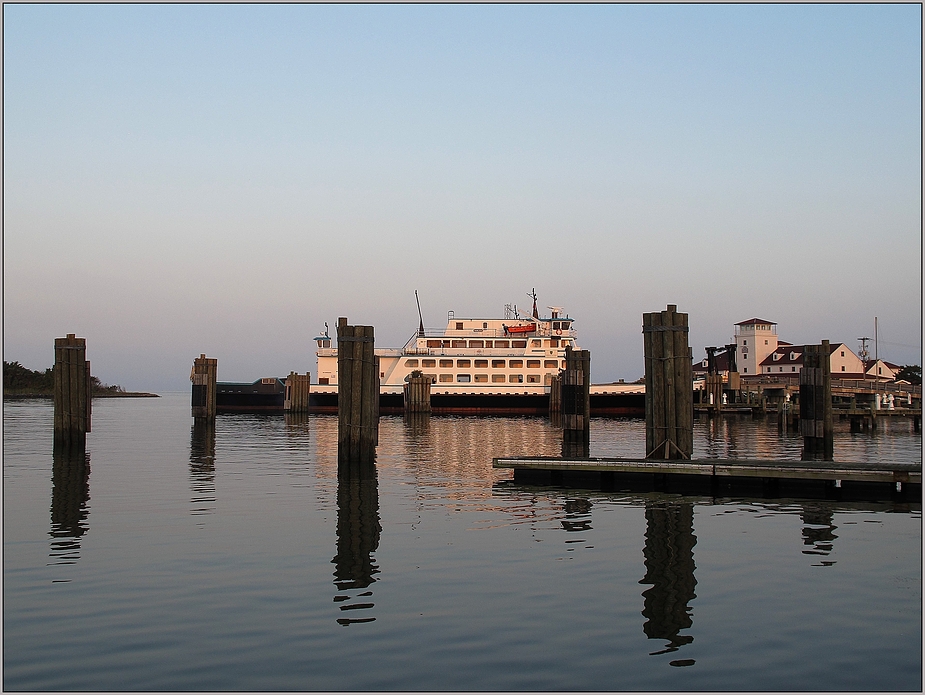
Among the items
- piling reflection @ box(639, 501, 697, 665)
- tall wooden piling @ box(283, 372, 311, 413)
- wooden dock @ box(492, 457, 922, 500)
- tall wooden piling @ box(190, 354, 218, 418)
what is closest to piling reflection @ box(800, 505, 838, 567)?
wooden dock @ box(492, 457, 922, 500)

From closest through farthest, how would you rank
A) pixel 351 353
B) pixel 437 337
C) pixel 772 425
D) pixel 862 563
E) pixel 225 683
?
pixel 225 683
pixel 862 563
pixel 351 353
pixel 772 425
pixel 437 337

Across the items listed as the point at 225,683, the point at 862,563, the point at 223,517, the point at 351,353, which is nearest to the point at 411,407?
the point at 351,353

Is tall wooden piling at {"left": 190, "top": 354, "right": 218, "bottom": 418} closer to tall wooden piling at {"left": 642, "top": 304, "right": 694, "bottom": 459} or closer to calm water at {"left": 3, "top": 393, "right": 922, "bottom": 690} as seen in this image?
calm water at {"left": 3, "top": 393, "right": 922, "bottom": 690}

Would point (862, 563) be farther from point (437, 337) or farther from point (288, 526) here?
point (437, 337)

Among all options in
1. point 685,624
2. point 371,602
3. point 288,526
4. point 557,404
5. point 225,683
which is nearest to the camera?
point 225,683

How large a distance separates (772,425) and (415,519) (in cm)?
3568

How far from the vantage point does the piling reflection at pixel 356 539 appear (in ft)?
30.8

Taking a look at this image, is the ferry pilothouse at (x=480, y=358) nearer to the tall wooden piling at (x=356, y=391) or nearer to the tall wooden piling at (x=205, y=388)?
the tall wooden piling at (x=205, y=388)

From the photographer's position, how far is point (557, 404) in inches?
2169

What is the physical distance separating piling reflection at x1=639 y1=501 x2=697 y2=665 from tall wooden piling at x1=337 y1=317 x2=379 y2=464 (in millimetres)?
6775

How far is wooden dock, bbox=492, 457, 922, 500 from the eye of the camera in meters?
15.9

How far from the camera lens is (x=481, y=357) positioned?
6284 cm

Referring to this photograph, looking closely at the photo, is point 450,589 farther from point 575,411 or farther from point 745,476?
point 575,411

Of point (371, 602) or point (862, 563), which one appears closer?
point (371, 602)
